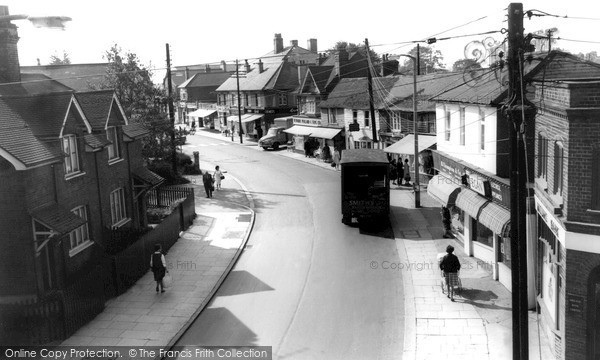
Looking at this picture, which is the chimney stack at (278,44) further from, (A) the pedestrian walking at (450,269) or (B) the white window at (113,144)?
(A) the pedestrian walking at (450,269)

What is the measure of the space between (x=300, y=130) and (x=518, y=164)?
4378cm

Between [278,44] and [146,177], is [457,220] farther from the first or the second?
[278,44]

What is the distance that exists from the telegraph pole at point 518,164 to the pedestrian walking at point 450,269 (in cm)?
625

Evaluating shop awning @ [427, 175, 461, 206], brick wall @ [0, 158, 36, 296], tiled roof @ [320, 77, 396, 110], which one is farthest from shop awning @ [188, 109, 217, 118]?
brick wall @ [0, 158, 36, 296]

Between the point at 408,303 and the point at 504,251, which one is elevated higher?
the point at 504,251

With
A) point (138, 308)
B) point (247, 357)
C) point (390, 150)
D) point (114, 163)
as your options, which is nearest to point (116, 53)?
point (114, 163)

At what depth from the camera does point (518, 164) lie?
486 inches

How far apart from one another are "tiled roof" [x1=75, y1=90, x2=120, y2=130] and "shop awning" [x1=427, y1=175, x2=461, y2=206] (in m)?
14.0

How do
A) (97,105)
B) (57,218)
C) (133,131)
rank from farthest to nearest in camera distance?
1. (133,131)
2. (97,105)
3. (57,218)

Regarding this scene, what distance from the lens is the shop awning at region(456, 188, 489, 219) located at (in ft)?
70.7

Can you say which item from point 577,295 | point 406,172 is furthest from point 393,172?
point 577,295

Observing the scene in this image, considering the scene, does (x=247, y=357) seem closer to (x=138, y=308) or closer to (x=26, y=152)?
(x=138, y=308)

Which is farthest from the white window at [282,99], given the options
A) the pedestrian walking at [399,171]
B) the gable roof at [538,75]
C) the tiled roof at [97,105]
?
the gable roof at [538,75]

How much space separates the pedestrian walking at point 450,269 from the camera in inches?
751
